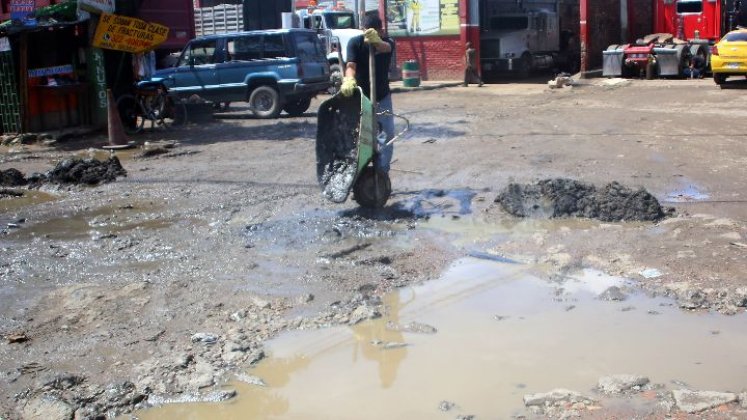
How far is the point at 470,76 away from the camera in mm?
28656

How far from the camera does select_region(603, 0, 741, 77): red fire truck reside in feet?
84.7

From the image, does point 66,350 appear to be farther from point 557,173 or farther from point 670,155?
point 670,155

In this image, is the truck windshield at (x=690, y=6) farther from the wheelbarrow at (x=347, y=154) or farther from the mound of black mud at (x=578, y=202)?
the wheelbarrow at (x=347, y=154)

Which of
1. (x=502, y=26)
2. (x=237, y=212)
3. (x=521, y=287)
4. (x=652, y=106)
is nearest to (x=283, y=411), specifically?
(x=521, y=287)

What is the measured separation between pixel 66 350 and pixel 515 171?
630 centimetres

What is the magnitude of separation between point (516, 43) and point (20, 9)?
59.7 feet

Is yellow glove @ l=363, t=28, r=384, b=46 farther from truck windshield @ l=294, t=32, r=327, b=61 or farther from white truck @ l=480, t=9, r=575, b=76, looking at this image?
white truck @ l=480, t=9, r=575, b=76

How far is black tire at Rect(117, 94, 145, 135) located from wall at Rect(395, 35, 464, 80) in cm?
1495

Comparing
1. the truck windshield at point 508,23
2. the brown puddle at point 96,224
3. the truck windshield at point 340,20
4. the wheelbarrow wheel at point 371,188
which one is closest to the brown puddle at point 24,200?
the brown puddle at point 96,224

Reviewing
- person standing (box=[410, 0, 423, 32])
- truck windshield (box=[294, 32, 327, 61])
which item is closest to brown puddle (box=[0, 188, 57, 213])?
truck windshield (box=[294, 32, 327, 61])

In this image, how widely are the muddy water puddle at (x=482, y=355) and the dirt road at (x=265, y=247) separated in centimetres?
21

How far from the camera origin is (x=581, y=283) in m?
6.29

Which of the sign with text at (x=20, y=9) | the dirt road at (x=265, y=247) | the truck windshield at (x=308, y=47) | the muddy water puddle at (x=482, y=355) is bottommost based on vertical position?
the muddy water puddle at (x=482, y=355)

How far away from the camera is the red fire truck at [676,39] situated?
84.7 feet
